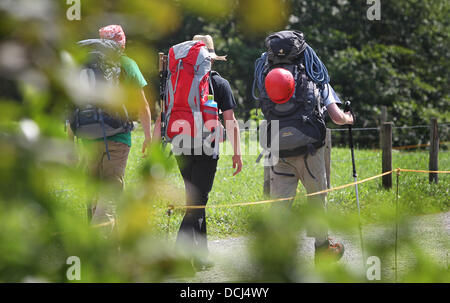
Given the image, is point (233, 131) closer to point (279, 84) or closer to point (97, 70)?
point (279, 84)

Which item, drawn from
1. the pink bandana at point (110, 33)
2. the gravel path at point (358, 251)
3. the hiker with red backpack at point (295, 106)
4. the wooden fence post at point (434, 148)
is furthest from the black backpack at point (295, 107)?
the wooden fence post at point (434, 148)

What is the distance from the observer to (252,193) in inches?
331

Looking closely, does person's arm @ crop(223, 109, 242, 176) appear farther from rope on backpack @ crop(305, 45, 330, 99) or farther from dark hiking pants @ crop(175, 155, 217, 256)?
rope on backpack @ crop(305, 45, 330, 99)

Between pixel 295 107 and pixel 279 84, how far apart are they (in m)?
0.25

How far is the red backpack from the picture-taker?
4.72 metres

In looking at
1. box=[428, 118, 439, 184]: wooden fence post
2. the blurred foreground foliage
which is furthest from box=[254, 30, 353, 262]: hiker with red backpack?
box=[428, 118, 439, 184]: wooden fence post

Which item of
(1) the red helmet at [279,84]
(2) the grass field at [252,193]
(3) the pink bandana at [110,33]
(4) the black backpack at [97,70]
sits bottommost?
(2) the grass field at [252,193]

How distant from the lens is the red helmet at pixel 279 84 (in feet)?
14.6

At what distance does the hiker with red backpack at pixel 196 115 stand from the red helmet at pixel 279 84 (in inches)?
17.5

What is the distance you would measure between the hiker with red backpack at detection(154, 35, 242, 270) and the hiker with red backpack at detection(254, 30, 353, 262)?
331mm

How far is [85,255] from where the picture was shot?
1020mm

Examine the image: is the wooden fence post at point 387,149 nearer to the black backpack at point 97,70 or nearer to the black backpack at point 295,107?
the black backpack at point 295,107

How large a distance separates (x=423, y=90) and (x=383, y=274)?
24218 mm
